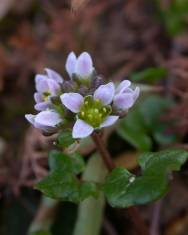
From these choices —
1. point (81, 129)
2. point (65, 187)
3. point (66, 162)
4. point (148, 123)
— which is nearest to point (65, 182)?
point (65, 187)

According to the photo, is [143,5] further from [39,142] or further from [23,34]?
[39,142]

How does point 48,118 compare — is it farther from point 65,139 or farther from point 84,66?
point 84,66

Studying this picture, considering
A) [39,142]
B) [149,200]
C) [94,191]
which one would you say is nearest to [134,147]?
[39,142]

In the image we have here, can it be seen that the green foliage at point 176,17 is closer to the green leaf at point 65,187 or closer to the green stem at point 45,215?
the green stem at point 45,215

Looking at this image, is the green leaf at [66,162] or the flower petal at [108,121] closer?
the flower petal at [108,121]

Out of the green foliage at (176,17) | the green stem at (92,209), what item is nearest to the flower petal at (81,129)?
the green stem at (92,209)

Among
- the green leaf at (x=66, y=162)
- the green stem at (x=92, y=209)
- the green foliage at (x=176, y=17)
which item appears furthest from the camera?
the green foliage at (x=176, y=17)

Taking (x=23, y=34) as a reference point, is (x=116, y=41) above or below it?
below

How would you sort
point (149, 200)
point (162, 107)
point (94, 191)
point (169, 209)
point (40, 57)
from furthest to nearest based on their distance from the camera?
point (40, 57), point (162, 107), point (169, 209), point (94, 191), point (149, 200)
